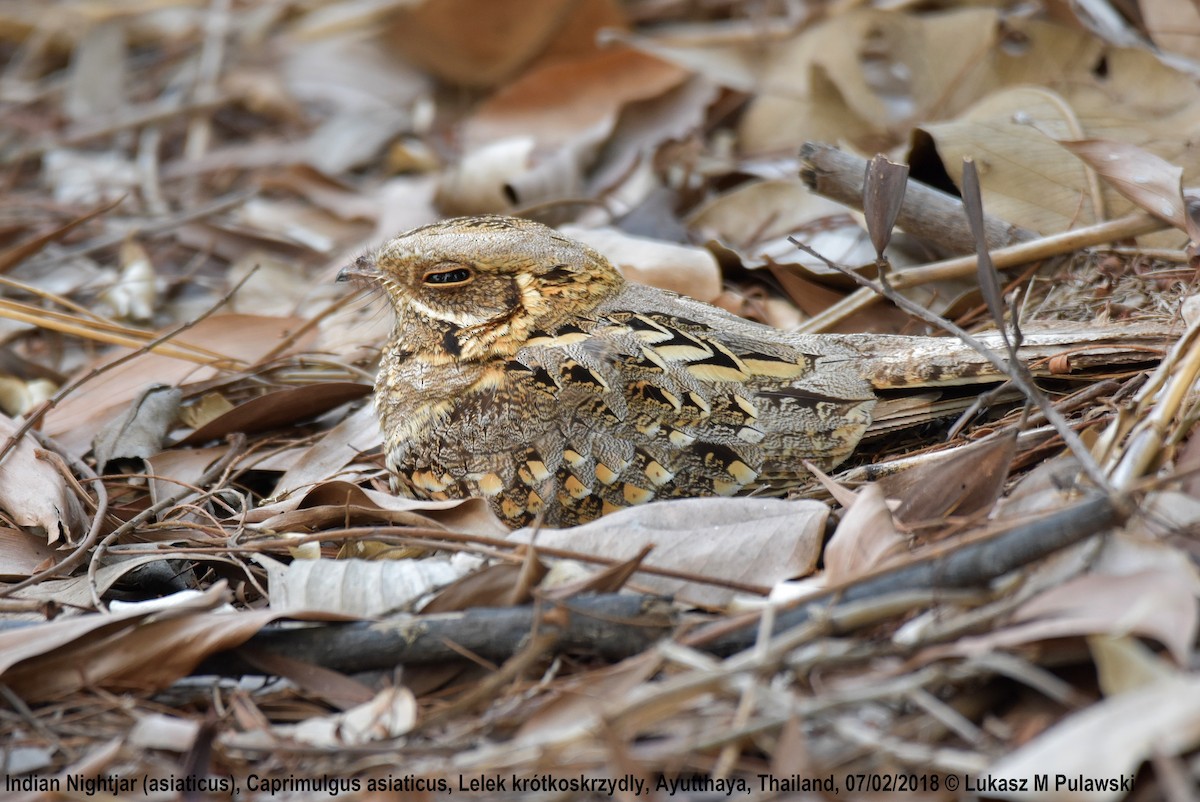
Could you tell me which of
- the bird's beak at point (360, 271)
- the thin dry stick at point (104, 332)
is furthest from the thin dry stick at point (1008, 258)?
the thin dry stick at point (104, 332)

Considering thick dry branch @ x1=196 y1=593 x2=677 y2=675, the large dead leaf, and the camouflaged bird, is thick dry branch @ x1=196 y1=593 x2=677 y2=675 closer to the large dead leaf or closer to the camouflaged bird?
the large dead leaf

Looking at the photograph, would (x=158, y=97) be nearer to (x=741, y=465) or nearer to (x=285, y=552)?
(x=285, y=552)

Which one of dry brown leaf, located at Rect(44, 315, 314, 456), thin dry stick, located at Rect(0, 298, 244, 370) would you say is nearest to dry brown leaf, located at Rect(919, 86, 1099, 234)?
dry brown leaf, located at Rect(44, 315, 314, 456)

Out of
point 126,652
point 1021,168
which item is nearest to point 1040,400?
point 1021,168

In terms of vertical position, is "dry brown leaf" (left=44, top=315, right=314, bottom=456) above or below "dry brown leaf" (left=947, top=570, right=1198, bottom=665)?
below

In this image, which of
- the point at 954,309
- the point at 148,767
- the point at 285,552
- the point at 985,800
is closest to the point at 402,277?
the point at 285,552
